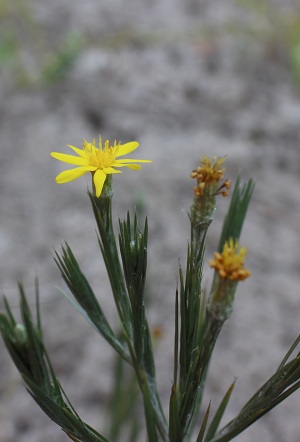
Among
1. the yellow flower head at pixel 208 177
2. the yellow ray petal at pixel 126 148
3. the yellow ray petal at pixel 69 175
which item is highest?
the yellow ray petal at pixel 126 148

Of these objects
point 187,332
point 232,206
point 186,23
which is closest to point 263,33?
point 186,23

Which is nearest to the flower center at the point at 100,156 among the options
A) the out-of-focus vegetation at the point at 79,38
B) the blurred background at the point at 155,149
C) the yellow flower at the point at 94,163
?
the yellow flower at the point at 94,163

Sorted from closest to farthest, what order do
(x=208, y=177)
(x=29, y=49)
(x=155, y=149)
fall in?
(x=208, y=177)
(x=155, y=149)
(x=29, y=49)

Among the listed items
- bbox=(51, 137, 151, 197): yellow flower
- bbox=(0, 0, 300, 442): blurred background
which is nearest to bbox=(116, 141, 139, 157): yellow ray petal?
bbox=(51, 137, 151, 197): yellow flower

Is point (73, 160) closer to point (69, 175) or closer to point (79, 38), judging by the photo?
point (69, 175)

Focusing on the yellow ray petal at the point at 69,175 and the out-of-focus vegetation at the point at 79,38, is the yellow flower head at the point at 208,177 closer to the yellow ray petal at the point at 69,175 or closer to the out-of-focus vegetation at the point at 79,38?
the yellow ray petal at the point at 69,175

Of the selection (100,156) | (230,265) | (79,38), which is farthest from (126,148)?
(79,38)

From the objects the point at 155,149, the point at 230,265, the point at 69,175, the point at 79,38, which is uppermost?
the point at 79,38

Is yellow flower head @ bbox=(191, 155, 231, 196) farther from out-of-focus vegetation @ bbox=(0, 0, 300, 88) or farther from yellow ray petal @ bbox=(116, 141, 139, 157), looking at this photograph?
out-of-focus vegetation @ bbox=(0, 0, 300, 88)

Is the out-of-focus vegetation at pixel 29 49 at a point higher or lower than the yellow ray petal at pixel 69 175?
higher

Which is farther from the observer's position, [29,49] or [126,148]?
[29,49]
